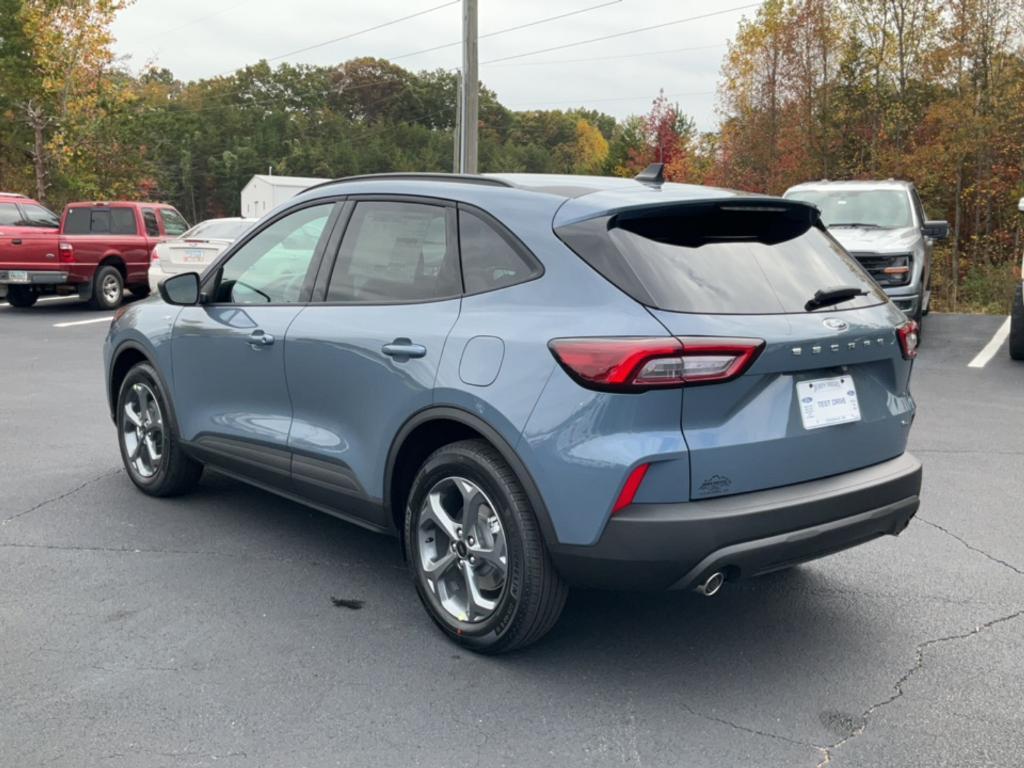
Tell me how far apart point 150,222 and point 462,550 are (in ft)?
52.6

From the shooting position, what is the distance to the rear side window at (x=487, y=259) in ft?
11.8

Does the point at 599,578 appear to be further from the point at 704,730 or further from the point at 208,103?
the point at 208,103

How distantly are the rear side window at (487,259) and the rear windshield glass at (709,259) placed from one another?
196 mm

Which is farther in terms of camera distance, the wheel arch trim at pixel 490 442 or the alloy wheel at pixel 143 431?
the alloy wheel at pixel 143 431

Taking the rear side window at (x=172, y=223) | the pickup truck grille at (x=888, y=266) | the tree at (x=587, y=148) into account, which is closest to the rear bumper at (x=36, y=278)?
the rear side window at (x=172, y=223)

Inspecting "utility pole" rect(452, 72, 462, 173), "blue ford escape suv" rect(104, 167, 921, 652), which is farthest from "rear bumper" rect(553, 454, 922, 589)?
"utility pole" rect(452, 72, 462, 173)

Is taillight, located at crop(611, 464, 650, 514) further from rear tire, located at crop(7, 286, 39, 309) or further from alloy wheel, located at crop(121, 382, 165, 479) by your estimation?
rear tire, located at crop(7, 286, 39, 309)

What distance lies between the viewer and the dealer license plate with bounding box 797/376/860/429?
3.37 metres

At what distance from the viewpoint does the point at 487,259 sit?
3721mm

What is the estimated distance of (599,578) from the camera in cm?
325

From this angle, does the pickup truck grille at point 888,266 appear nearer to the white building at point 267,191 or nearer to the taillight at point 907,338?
the taillight at point 907,338

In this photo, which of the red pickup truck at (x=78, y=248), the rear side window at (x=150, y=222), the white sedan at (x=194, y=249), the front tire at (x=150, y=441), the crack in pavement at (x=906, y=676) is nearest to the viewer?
the crack in pavement at (x=906, y=676)

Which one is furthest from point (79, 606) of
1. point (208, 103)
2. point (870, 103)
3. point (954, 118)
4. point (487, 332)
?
point (208, 103)

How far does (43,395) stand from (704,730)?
7.60 meters
